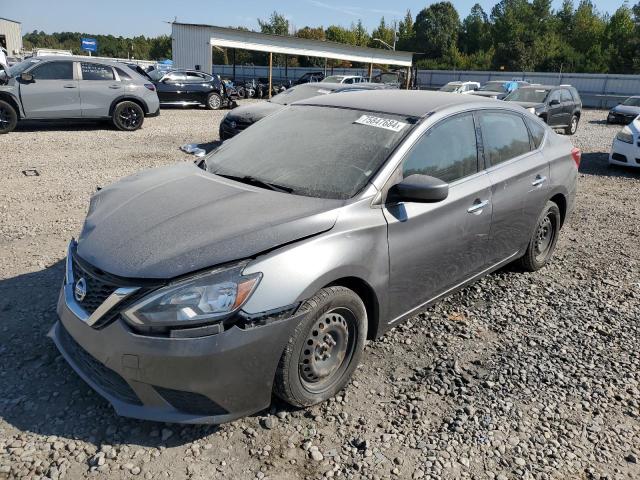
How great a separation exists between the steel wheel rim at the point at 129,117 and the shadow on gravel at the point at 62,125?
1.39ft

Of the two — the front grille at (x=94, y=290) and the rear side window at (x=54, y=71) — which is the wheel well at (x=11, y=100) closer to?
the rear side window at (x=54, y=71)

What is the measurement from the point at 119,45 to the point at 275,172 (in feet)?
395

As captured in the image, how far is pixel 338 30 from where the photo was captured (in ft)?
284

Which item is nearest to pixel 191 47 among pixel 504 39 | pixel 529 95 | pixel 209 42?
pixel 209 42

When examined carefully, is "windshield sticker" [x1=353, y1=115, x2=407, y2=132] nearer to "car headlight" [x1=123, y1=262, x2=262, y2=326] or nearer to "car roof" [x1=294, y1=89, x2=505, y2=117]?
"car roof" [x1=294, y1=89, x2=505, y2=117]

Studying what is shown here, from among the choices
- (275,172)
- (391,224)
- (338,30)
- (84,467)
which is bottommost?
(84,467)

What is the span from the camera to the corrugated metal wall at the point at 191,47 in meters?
26.4

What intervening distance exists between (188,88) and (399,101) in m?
17.3

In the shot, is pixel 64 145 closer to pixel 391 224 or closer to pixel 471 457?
pixel 391 224

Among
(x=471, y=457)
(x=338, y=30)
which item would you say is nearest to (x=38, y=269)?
(x=471, y=457)

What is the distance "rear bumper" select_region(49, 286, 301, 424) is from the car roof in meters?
1.82

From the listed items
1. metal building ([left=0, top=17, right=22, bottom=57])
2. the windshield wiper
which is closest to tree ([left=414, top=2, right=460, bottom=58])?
metal building ([left=0, top=17, right=22, bottom=57])

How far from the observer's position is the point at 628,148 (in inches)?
389

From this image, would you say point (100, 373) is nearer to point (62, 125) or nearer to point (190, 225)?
point (190, 225)
